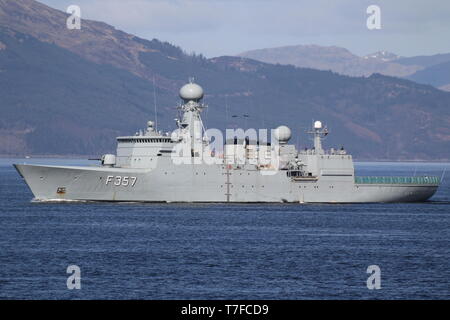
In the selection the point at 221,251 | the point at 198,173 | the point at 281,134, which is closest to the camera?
the point at 221,251

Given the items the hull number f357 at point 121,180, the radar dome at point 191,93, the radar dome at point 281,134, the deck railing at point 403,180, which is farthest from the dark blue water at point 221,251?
the radar dome at point 191,93

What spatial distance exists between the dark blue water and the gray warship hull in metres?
0.89

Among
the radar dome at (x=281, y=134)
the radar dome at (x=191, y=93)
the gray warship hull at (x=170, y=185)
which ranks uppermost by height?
the radar dome at (x=191, y=93)

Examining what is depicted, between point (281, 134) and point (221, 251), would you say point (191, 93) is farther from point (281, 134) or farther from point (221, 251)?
point (221, 251)

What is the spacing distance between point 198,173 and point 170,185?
7.06 ft

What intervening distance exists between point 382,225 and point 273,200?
42.7ft

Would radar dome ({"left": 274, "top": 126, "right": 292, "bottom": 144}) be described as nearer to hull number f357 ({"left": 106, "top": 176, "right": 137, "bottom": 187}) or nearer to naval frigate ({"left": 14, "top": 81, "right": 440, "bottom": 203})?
naval frigate ({"left": 14, "top": 81, "right": 440, "bottom": 203})

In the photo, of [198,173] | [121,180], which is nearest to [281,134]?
[198,173]

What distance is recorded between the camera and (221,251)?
4631cm

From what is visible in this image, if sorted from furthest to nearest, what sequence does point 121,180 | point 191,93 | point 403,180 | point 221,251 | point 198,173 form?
point 403,180, point 191,93, point 198,173, point 121,180, point 221,251

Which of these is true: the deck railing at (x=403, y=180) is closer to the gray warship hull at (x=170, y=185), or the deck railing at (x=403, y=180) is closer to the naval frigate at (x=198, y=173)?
the naval frigate at (x=198, y=173)

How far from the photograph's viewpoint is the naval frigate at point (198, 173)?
6800 centimetres

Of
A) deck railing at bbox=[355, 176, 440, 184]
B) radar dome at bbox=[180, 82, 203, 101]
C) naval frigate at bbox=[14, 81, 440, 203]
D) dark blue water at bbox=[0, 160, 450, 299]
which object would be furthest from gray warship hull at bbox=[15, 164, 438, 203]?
radar dome at bbox=[180, 82, 203, 101]
